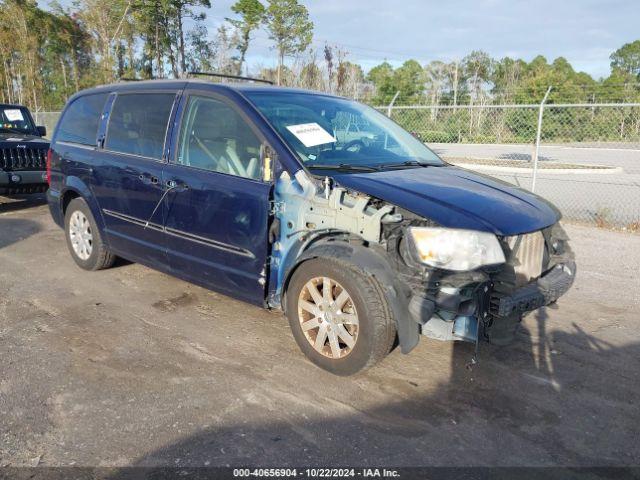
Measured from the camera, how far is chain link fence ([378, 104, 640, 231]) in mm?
10411

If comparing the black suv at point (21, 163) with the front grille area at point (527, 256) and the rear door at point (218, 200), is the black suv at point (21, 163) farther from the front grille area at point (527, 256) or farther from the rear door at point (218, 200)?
the front grille area at point (527, 256)

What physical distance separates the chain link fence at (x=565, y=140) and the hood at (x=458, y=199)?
222 inches

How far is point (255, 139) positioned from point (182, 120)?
0.83 meters

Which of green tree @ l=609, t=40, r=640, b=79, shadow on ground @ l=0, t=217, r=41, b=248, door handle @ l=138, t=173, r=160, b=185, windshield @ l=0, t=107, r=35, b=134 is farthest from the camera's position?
green tree @ l=609, t=40, r=640, b=79

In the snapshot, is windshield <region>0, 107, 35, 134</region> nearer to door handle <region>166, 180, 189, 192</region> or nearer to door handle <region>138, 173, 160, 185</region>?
door handle <region>138, 173, 160, 185</region>

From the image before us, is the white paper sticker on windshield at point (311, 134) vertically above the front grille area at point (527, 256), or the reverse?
the white paper sticker on windshield at point (311, 134)

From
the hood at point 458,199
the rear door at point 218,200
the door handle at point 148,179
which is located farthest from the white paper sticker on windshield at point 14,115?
the hood at point 458,199

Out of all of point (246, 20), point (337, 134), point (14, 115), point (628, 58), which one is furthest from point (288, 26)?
point (628, 58)

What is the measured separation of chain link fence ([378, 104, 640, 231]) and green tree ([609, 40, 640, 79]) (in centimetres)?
7123

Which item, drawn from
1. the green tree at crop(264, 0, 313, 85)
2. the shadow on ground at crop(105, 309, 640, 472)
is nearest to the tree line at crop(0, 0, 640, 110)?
the green tree at crop(264, 0, 313, 85)

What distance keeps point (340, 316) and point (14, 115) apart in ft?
32.4

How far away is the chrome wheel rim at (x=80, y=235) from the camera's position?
545 centimetres

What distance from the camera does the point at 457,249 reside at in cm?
303

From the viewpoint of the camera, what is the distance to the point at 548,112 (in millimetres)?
14289
